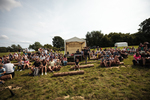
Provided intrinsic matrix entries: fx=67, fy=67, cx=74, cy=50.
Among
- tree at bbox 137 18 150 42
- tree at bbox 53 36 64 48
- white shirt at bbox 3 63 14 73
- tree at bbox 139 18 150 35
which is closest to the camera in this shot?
white shirt at bbox 3 63 14 73

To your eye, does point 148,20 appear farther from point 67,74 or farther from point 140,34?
point 67,74

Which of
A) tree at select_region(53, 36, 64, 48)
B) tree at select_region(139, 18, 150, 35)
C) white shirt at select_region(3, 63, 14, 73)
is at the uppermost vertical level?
tree at select_region(139, 18, 150, 35)

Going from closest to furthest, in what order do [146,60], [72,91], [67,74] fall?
[72,91], [67,74], [146,60]

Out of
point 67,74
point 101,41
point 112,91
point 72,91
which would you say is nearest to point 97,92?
point 112,91

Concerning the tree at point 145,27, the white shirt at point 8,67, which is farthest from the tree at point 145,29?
the white shirt at point 8,67

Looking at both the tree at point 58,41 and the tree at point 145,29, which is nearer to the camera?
the tree at point 145,29

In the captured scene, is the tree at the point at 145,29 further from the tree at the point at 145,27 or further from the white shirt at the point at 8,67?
the white shirt at the point at 8,67

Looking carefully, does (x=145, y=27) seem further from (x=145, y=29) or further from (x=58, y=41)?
(x=58, y=41)

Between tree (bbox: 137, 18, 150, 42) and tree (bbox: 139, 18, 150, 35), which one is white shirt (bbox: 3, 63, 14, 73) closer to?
tree (bbox: 137, 18, 150, 42)

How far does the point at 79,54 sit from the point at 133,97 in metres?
6.74

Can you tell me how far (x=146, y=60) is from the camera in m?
5.18

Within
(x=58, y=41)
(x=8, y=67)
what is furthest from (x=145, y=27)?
(x=8, y=67)

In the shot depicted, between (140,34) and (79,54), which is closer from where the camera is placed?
(79,54)

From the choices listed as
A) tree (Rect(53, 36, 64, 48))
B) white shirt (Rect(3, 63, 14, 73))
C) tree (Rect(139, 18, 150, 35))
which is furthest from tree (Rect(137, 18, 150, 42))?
white shirt (Rect(3, 63, 14, 73))
